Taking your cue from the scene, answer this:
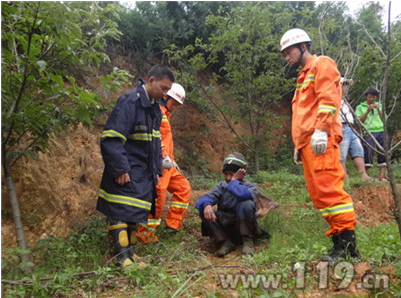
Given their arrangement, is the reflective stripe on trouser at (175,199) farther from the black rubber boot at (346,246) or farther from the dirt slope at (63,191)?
the black rubber boot at (346,246)

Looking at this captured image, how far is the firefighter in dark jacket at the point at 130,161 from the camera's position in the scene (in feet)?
9.01

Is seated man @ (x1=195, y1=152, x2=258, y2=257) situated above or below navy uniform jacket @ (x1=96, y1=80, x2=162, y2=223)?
below

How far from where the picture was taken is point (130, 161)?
115 inches

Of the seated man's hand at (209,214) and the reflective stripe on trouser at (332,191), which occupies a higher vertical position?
the reflective stripe on trouser at (332,191)

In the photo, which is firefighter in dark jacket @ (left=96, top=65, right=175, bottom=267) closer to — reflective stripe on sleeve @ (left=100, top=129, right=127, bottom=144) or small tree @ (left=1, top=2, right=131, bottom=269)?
reflective stripe on sleeve @ (left=100, top=129, right=127, bottom=144)

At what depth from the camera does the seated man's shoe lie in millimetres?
3131

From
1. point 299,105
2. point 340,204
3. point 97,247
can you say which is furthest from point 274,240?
point 97,247

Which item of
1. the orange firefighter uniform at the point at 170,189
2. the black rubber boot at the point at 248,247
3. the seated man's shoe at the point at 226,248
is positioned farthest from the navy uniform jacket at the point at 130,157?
the black rubber boot at the point at 248,247

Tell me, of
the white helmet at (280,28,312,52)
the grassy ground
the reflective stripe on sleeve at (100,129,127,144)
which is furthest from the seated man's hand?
the white helmet at (280,28,312,52)

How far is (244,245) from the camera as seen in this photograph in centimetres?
314

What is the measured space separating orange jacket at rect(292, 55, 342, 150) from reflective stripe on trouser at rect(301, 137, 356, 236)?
0.18 m

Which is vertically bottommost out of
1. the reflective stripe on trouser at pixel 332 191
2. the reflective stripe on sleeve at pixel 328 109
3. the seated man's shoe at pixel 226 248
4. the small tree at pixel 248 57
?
the seated man's shoe at pixel 226 248

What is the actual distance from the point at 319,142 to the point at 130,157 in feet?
5.58

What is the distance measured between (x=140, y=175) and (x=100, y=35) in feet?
4.35
